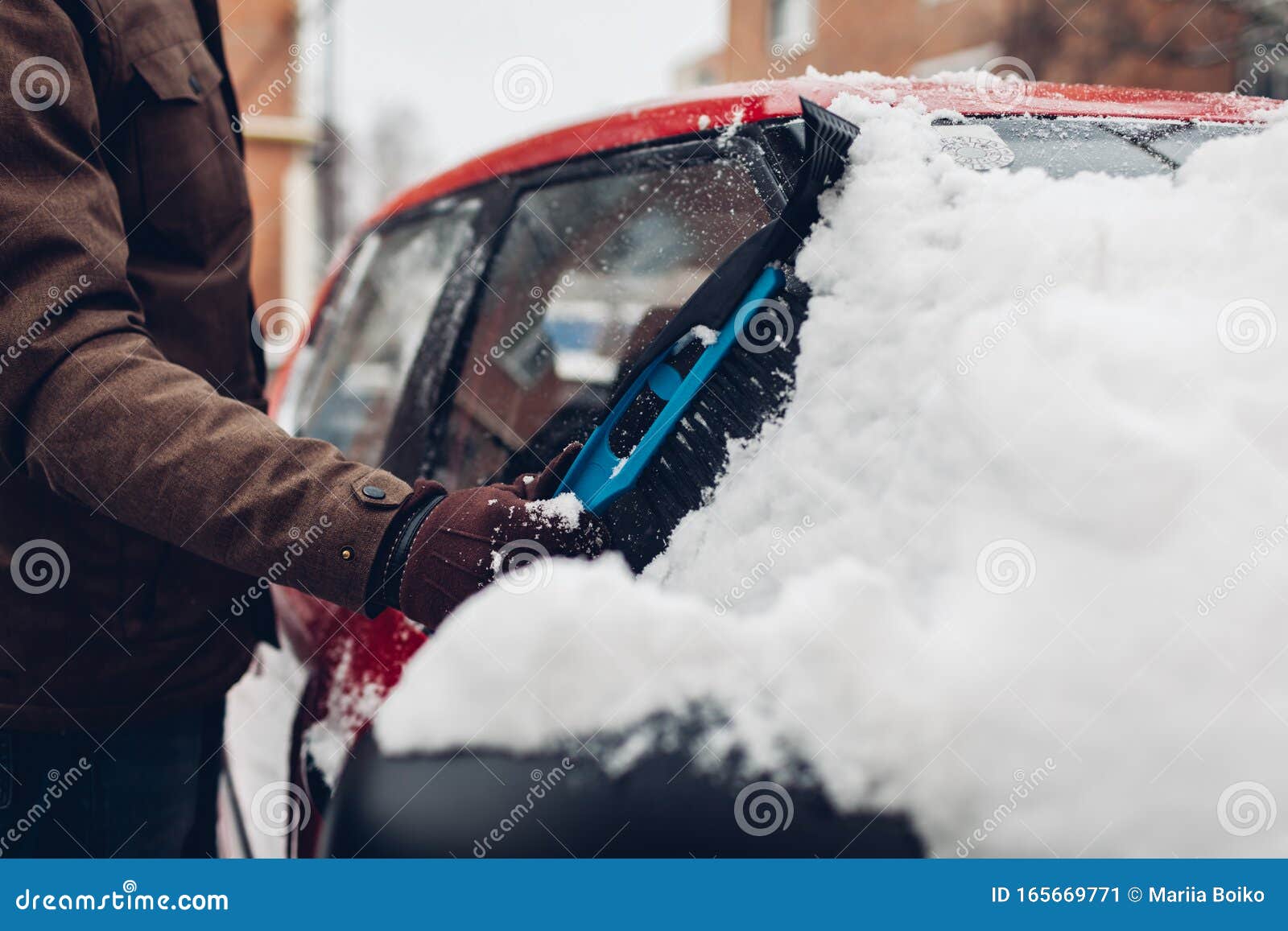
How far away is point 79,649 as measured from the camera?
4.29 feet

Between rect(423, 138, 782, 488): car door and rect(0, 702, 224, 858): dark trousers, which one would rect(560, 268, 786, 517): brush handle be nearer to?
rect(423, 138, 782, 488): car door

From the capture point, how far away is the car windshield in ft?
3.63

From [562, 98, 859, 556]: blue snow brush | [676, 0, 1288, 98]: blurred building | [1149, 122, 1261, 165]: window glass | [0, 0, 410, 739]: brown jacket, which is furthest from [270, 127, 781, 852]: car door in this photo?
[676, 0, 1288, 98]: blurred building

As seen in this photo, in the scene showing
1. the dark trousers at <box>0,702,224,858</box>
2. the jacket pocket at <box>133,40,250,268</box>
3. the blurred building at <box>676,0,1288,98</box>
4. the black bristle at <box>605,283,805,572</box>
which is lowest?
the dark trousers at <box>0,702,224,858</box>

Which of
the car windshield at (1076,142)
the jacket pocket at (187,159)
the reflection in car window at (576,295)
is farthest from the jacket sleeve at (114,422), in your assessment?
the car windshield at (1076,142)

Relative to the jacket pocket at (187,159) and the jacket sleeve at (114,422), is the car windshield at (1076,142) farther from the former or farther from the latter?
the jacket pocket at (187,159)

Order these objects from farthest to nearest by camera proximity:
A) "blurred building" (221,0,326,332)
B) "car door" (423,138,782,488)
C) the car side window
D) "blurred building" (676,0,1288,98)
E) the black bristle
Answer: "blurred building" (221,0,326,332) → "blurred building" (676,0,1288,98) → the car side window → "car door" (423,138,782,488) → the black bristle

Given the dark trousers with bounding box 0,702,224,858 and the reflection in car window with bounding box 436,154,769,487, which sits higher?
the reflection in car window with bounding box 436,154,769,487

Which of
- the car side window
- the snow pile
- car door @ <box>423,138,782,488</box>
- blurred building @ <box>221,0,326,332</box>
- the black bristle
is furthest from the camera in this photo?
blurred building @ <box>221,0,326,332</box>

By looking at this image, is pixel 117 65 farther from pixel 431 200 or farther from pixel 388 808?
pixel 388 808

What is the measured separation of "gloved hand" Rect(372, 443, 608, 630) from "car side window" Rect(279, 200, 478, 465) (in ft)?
3.02

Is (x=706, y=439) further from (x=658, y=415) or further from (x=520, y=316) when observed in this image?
(x=520, y=316)
